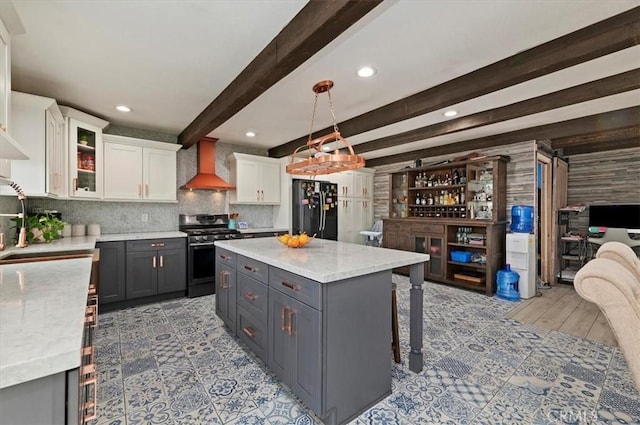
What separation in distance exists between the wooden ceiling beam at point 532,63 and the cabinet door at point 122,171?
10.9ft

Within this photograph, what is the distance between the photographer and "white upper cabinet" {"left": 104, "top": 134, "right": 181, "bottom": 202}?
12.3 feet

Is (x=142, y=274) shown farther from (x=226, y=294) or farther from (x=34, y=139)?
(x=34, y=139)

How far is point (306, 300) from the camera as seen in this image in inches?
67.2

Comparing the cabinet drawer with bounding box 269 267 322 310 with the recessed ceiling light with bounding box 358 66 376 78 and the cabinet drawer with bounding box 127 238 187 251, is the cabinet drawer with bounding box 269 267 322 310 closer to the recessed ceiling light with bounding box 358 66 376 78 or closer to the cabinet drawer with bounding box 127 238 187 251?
the recessed ceiling light with bounding box 358 66 376 78

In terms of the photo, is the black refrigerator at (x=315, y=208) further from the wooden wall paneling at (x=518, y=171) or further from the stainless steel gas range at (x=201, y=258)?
the wooden wall paneling at (x=518, y=171)

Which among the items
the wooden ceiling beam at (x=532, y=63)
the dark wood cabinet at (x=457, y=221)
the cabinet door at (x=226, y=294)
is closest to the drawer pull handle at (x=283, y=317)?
the cabinet door at (x=226, y=294)

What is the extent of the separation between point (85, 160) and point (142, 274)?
5.05 feet

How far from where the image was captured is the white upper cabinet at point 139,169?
3738 millimetres

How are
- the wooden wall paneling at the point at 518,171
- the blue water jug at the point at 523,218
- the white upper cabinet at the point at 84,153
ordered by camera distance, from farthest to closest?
1. the wooden wall paneling at the point at 518,171
2. the blue water jug at the point at 523,218
3. the white upper cabinet at the point at 84,153

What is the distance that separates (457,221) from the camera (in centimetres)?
454

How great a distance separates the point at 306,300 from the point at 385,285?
0.57 metres

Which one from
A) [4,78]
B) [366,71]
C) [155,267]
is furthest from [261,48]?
[155,267]

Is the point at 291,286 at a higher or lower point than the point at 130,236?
lower

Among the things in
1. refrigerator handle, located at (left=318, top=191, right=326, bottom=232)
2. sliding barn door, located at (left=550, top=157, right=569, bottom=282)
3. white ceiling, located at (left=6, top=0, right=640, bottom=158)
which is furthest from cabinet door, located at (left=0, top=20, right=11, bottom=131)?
sliding barn door, located at (left=550, top=157, right=569, bottom=282)
